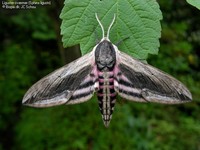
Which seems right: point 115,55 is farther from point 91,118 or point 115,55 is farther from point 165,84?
point 91,118

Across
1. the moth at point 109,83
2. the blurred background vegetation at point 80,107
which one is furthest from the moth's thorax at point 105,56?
the blurred background vegetation at point 80,107

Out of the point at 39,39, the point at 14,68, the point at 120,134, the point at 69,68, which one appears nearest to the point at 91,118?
the point at 120,134

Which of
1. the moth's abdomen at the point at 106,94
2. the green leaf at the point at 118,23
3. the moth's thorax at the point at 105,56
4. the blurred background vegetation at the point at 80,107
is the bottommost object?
the blurred background vegetation at the point at 80,107

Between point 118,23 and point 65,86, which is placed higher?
point 118,23

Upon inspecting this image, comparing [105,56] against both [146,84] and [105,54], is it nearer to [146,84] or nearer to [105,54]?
[105,54]

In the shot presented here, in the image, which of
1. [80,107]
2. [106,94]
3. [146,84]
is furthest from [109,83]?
[80,107]

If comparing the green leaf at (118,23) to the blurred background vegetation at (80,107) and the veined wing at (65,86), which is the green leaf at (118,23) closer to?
the veined wing at (65,86)
